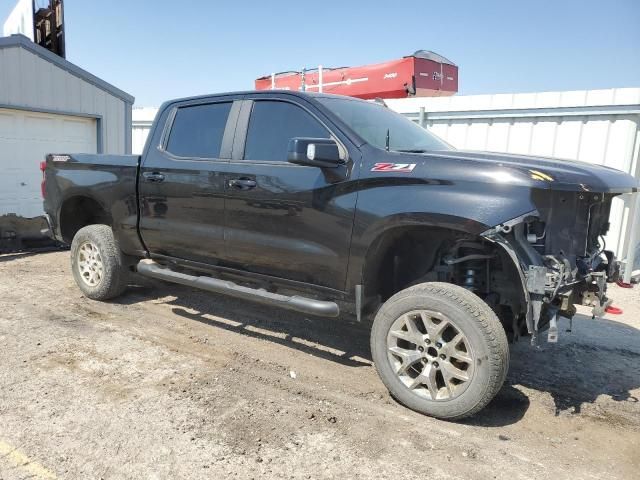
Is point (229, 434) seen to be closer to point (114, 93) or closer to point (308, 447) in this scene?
point (308, 447)

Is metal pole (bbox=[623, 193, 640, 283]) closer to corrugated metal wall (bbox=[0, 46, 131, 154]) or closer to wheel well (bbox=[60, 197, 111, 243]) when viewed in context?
wheel well (bbox=[60, 197, 111, 243])

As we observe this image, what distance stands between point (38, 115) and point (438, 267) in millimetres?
8923

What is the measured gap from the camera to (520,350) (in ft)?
15.7

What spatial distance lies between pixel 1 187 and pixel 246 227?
7.37 meters

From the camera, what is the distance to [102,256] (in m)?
5.55

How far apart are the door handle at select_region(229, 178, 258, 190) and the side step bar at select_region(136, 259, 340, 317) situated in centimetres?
82

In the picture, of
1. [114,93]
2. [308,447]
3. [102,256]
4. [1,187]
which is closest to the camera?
[308,447]

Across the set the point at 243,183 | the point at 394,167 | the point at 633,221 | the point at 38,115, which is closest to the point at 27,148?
the point at 38,115

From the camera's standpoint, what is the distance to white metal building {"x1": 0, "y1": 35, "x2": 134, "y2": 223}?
927 centimetres

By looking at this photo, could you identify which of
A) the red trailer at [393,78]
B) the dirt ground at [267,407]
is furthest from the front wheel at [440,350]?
the red trailer at [393,78]

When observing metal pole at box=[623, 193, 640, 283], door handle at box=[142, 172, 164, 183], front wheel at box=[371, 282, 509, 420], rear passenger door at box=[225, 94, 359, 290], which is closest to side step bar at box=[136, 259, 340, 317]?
rear passenger door at box=[225, 94, 359, 290]

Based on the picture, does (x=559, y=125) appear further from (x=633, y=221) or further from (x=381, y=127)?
(x=381, y=127)

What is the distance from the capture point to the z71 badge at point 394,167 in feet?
11.4

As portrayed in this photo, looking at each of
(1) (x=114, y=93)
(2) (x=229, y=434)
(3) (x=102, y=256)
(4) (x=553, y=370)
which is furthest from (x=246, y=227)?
(1) (x=114, y=93)
